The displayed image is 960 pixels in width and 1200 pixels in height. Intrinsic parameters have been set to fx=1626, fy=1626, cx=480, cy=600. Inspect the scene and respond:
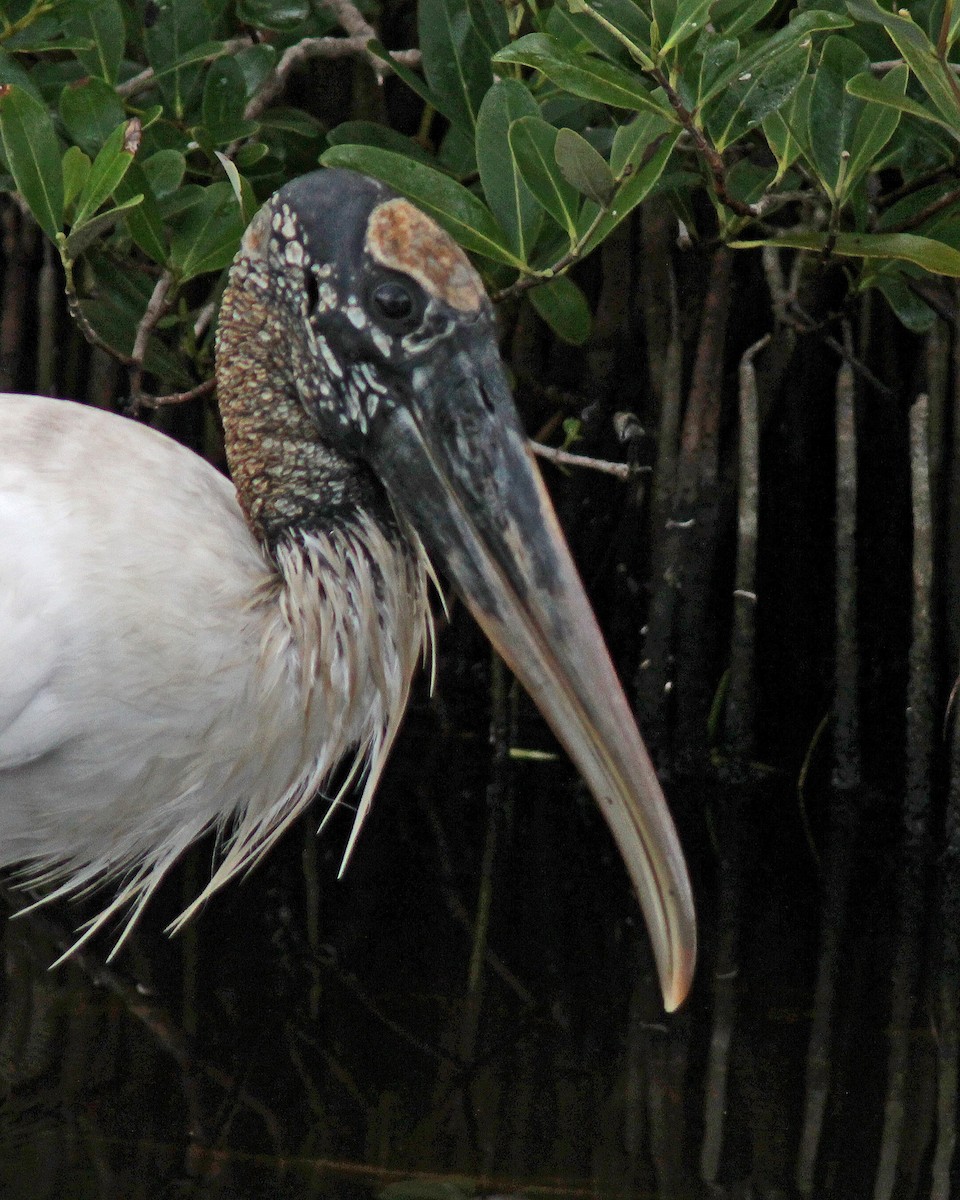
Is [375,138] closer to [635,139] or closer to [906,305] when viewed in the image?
[635,139]

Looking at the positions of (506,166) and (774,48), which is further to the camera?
(506,166)

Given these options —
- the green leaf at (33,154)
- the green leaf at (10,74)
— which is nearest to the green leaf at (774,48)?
the green leaf at (33,154)

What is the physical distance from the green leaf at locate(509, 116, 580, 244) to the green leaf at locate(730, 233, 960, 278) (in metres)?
0.29

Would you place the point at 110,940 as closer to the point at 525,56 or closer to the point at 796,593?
the point at 525,56

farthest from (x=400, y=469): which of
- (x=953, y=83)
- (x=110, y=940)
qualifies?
(x=110, y=940)

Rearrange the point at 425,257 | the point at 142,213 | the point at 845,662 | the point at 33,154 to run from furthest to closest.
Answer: the point at 845,662 → the point at 142,213 → the point at 33,154 → the point at 425,257

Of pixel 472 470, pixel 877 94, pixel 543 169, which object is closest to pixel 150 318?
pixel 543 169

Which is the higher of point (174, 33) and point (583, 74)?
point (174, 33)

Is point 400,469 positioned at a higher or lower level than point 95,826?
higher

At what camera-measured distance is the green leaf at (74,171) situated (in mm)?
2502

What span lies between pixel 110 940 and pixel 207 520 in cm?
119

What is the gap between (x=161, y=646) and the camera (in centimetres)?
216

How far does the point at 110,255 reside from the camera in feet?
9.98

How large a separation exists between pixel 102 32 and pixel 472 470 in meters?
1.28
